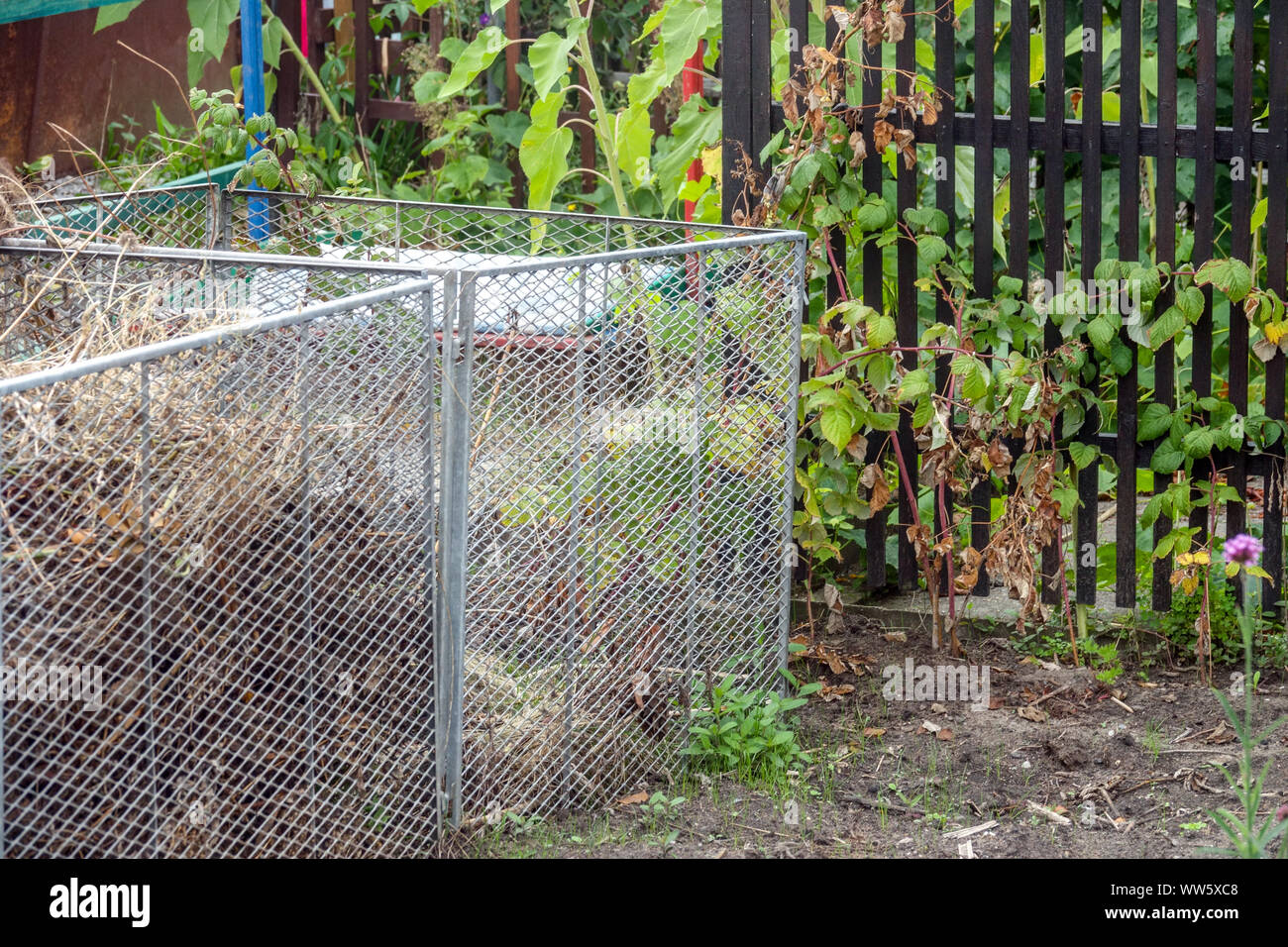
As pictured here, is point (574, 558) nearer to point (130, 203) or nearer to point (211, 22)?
point (130, 203)

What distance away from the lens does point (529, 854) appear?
3080 mm

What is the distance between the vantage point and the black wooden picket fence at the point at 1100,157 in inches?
154

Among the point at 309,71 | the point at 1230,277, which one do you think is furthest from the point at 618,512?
the point at 309,71

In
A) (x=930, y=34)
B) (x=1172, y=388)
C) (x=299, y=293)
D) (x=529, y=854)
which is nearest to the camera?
(x=529, y=854)

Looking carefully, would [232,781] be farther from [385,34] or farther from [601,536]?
[385,34]

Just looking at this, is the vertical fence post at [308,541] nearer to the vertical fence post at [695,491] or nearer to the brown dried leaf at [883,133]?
the vertical fence post at [695,491]

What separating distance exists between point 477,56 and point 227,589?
3.30m

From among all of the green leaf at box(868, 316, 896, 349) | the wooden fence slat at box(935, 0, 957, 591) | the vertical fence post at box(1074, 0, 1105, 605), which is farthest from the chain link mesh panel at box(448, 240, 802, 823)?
the vertical fence post at box(1074, 0, 1105, 605)

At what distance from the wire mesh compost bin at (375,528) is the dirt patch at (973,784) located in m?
0.20

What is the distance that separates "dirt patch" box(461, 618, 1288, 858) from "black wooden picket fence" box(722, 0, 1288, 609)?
391 millimetres

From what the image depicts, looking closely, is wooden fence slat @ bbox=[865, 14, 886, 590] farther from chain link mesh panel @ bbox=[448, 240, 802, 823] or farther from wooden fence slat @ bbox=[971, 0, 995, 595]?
chain link mesh panel @ bbox=[448, 240, 802, 823]

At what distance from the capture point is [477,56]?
5.27 meters

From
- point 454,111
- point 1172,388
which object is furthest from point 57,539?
point 454,111
